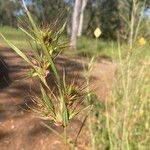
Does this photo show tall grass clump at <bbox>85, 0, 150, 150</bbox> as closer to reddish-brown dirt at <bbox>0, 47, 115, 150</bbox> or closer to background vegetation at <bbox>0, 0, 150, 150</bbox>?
background vegetation at <bbox>0, 0, 150, 150</bbox>

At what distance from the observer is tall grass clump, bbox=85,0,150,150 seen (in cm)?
220

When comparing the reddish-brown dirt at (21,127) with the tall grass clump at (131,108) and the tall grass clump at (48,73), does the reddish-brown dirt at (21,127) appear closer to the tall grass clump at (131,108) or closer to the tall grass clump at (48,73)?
the tall grass clump at (131,108)

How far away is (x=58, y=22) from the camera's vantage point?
106cm

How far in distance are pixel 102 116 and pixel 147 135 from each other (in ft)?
6.94

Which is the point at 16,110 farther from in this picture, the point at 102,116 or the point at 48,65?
the point at 48,65

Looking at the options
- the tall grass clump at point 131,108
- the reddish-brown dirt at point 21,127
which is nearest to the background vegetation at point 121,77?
the tall grass clump at point 131,108

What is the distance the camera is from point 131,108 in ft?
7.59

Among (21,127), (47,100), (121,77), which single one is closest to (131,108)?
(121,77)

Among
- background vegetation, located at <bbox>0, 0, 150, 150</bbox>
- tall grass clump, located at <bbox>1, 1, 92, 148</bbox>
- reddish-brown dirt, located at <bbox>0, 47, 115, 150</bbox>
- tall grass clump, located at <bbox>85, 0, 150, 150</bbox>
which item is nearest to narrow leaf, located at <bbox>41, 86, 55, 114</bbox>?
tall grass clump, located at <bbox>1, 1, 92, 148</bbox>

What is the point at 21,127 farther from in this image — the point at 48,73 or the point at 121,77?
the point at 48,73

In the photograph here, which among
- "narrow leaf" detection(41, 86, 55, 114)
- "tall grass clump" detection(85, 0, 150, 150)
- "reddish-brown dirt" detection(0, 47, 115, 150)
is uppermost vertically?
"narrow leaf" detection(41, 86, 55, 114)

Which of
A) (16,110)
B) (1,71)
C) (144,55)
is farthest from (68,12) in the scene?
(1,71)

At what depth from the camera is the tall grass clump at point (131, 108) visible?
7.20ft

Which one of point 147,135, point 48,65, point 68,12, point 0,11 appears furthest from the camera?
point 0,11
